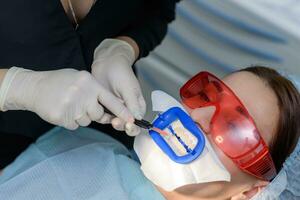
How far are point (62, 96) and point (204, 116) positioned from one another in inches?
13.5

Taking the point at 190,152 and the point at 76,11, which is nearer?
the point at 190,152

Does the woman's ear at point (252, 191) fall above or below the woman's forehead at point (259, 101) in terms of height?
below

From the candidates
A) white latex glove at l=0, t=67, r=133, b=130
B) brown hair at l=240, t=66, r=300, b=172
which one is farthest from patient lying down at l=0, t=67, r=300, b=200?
white latex glove at l=0, t=67, r=133, b=130

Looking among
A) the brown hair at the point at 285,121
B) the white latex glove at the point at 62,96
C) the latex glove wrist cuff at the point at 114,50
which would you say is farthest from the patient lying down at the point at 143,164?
the latex glove wrist cuff at the point at 114,50

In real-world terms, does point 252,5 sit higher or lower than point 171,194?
higher

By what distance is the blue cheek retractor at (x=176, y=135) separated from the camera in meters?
1.03

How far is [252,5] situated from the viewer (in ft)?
4.56

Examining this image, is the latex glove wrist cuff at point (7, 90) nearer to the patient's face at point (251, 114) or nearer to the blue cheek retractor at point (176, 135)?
the blue cheek retractor at point (176, 135)

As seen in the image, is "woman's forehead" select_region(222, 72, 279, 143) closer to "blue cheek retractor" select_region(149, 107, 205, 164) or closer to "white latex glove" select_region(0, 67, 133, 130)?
"blue cheek retractor" select_region(149, 107, 205, 164)

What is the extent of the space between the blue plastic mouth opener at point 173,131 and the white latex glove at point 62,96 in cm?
5

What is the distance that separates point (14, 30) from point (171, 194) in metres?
0.55

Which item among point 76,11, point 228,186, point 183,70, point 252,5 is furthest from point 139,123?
point 183,70

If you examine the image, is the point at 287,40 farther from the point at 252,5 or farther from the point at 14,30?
the point at 14,30

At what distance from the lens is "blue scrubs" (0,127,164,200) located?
121cm
